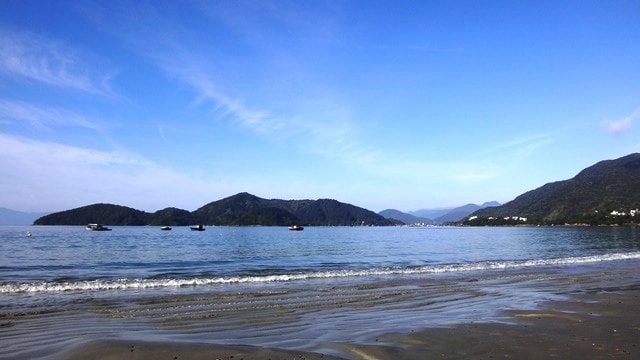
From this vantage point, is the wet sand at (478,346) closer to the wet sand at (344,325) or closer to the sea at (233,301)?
the wet sand at (344,325)

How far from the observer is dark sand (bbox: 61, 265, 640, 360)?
355 inches

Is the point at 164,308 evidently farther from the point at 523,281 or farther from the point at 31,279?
the point at 523,281

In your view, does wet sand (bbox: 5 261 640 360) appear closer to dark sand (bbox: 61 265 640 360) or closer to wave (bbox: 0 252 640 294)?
dark sand (bbox: 61 265 640 360)

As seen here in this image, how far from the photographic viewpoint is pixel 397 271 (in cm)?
3030

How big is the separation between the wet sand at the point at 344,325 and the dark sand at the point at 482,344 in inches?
0.9

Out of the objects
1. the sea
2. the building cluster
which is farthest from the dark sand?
the building cluster

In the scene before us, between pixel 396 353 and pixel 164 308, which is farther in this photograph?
pixel 164 308

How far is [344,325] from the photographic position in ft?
40.7

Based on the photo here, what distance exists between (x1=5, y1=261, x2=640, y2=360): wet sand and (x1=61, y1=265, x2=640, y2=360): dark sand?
0.02 m

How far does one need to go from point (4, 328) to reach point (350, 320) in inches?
367

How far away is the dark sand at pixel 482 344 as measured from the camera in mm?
9016

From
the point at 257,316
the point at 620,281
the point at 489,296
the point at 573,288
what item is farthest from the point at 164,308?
the point at 620,281

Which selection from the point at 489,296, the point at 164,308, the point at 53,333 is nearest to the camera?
the point at 53,333

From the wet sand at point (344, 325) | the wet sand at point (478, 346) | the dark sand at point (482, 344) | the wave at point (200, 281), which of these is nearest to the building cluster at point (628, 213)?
the wave at point (200, 281)
